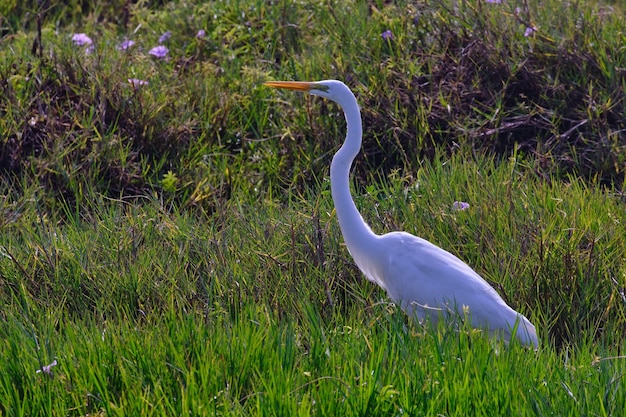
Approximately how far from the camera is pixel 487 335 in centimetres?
271

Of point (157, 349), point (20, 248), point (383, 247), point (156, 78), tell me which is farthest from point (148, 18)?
point (157, 349)

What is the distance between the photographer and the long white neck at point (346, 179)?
3.25 meters

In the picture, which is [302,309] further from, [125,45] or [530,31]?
[125,45]

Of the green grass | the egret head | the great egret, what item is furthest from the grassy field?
the egret head

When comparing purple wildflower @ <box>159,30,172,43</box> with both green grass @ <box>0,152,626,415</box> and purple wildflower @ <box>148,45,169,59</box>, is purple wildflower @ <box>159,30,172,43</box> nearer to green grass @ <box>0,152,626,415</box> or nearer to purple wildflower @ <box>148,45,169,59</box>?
purple wildflower @ <box>148,45,169,59</box>

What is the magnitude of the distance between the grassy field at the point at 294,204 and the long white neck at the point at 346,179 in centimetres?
20

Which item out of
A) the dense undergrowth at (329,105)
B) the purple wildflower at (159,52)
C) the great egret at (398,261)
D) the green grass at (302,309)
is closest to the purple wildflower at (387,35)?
the dense undergrowth at (329,105)

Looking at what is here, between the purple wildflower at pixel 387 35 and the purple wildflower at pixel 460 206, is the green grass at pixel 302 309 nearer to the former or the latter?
the purple wildflower at pixel 460 206

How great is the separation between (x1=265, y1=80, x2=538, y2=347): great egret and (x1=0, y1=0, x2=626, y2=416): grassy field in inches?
6.2

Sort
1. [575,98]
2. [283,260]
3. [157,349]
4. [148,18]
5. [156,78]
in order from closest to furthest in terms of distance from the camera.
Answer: [157,349] → [283,260] → [575,98] → [156,78] → [148,18]

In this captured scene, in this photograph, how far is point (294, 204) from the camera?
4.02 metres

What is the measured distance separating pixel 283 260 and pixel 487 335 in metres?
1.03

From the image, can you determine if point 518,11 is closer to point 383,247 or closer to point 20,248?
point 383,247

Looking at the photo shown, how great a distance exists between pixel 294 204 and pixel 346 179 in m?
0.76
